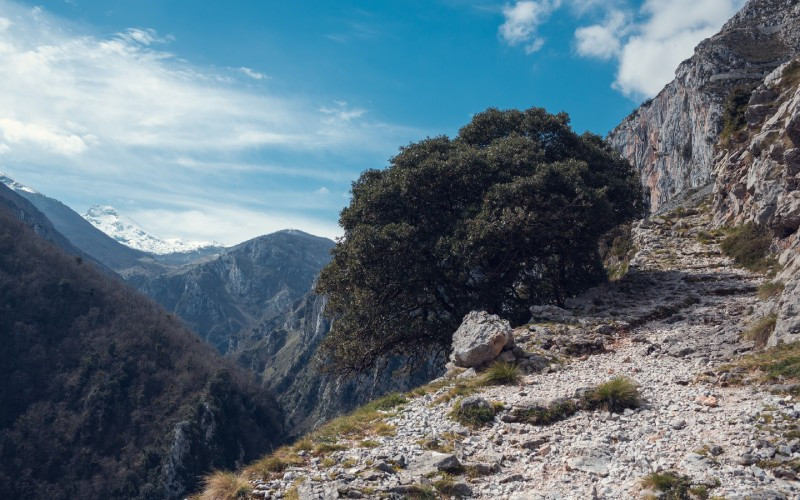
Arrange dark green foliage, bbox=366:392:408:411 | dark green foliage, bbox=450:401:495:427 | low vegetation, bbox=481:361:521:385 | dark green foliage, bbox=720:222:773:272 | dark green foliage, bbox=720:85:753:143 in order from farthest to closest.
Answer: dark green foliage, bbox=720:85:753:143
dark green foliage, bbox=720:222:773:272
dark green foliage, bbox=366:392:408:411
low vegetation, bbox=481:361:521:385
dark green foliage, bbox=450:401:495:427

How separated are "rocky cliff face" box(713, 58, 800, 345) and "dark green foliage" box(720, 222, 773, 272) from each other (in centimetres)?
59

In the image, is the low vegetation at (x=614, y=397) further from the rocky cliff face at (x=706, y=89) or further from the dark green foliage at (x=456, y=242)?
the rocky cliff face at (x=706, y=89)

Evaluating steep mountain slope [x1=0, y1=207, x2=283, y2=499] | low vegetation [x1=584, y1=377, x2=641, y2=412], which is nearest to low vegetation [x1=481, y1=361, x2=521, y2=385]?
low vegetation [x1=584, y1=377, x2=641, y2=412]

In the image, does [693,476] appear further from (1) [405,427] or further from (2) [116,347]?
(2) [116,347]

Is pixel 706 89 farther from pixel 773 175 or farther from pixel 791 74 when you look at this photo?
pixel 773 175

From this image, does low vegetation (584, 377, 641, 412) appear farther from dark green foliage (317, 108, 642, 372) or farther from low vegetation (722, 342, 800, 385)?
dark green foliage (317, 108, 642, 372)

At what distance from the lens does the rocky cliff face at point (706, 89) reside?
51906 mm

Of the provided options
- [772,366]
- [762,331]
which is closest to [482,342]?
[772,366]

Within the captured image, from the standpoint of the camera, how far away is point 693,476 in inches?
344

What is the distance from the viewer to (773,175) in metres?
24.9

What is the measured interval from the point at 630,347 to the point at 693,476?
853cm

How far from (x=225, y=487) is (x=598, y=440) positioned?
6936 millimetres

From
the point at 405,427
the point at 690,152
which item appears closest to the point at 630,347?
the point at 405,427

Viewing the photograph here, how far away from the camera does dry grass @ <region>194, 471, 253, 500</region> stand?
10125 millimetres
